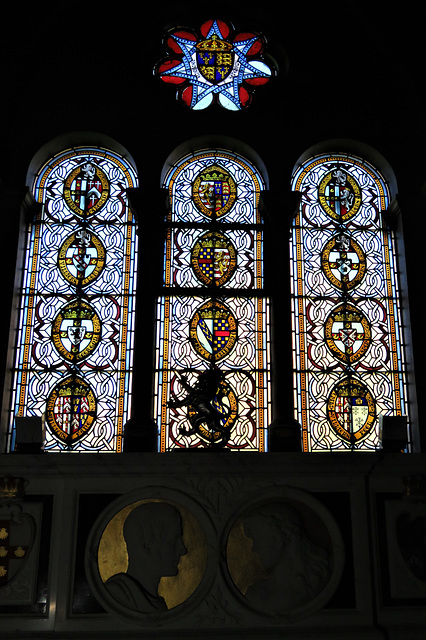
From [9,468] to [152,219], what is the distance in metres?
2.95

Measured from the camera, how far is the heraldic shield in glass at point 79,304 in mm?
7570

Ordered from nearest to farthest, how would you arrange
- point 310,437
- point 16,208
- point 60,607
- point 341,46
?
point 60,607, point 310,437, point 16,208, point 341,46

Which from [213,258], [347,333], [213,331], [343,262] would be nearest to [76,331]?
[213,331]

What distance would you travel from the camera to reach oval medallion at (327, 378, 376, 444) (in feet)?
25.0

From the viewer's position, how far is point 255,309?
8047mm

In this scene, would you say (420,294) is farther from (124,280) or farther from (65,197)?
(65,197)

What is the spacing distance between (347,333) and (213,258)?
1.61m

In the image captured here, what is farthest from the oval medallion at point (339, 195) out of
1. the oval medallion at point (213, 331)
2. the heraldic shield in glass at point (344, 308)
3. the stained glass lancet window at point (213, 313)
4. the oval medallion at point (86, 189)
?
the oval medallion at point (86, 189)

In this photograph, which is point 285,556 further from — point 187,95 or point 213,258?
point 187,95

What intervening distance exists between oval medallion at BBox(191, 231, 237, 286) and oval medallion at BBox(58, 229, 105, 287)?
3.30 ft

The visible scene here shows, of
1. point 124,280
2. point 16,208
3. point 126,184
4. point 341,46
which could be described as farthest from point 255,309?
point 341,46

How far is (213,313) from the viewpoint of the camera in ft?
26.2

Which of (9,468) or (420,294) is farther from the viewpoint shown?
(420,294)

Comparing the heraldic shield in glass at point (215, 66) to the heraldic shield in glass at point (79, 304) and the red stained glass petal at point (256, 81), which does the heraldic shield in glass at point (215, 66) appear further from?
the heraldic shield in glass at point (79, 304)
